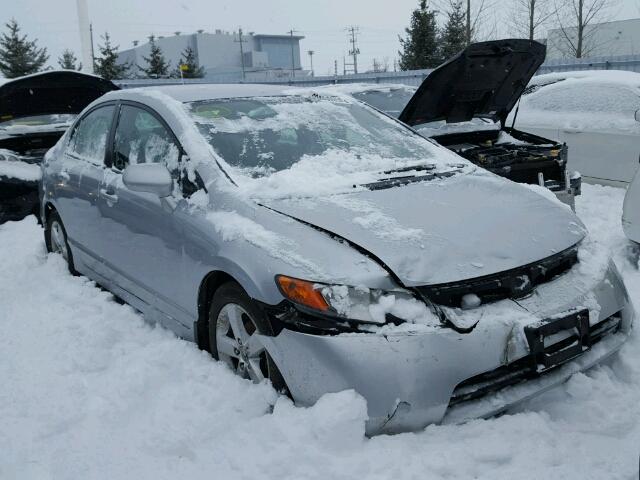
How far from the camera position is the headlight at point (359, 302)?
98.2 inches

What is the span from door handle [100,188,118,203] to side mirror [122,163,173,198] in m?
0.69

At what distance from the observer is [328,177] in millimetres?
3361

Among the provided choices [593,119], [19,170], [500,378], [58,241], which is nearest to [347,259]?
[500,378]

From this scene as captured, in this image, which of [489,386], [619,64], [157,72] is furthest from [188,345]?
[157,72]

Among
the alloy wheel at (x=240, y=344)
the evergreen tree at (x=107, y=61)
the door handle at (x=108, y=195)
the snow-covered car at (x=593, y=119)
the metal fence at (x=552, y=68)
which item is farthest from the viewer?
the evergreen tree at (x=107, y=61)

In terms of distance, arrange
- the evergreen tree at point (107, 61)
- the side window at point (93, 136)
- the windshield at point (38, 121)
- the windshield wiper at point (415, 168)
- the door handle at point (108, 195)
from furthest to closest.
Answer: the evergreen tree at point (107, 61) → the windshield at point (38, 121) → the side window at point (93, 136) → the door handle at point (108, 195) → the windshield wiper at point (415, 168)

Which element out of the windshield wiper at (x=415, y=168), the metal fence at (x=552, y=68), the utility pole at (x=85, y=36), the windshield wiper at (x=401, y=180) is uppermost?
the utility pole at (x=85, y=36)

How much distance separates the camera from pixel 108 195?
4.09 metres

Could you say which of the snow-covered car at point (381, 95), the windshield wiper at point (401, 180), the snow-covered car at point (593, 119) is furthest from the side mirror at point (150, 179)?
the snow-covered car at point (593, 119)

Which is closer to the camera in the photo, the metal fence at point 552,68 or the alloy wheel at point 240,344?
the alloy wheel at point 240,344

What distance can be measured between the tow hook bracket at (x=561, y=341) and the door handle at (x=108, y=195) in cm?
267

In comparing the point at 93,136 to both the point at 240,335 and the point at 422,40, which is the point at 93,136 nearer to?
the point at 240,335

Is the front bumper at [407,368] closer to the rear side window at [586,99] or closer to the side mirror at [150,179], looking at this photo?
the side mirror at [150,179]

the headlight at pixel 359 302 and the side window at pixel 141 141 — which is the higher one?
the side window at pixel 141 141
